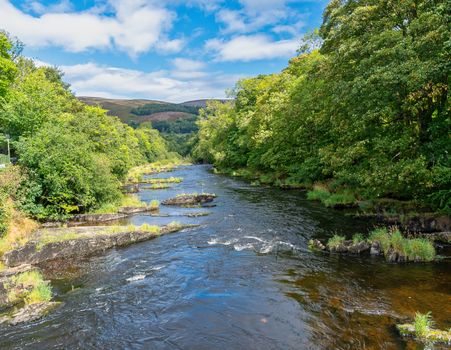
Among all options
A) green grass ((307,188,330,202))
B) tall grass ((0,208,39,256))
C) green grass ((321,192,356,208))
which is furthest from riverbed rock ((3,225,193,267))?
green grass ((307,188,330,202))

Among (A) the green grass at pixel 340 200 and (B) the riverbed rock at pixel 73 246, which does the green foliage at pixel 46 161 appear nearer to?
(B) the riverbed rock at pixel 73 246

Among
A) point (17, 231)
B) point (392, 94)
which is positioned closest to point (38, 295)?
point (17, 231)

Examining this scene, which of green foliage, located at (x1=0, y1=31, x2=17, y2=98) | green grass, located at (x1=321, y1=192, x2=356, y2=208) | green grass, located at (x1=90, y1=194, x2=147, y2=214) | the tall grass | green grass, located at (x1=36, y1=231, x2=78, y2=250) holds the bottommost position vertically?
green grass, located at (x1=321, y1=192, x2=356, y2=208)

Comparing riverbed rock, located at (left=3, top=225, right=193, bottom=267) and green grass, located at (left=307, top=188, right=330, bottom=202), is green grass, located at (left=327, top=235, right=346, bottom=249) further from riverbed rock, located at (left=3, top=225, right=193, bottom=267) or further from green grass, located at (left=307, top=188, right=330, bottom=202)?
green grass, located at (left=307, top=188, right=330, bottom=202)

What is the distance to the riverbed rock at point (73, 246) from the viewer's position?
17.5 metres

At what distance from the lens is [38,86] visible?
33.2 meters

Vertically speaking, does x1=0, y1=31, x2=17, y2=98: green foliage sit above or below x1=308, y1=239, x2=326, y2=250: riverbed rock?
above

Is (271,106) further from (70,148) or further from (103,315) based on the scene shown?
(103,315)

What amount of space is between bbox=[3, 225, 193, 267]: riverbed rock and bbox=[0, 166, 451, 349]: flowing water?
3.53 ft

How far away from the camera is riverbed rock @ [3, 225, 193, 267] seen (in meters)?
17.5

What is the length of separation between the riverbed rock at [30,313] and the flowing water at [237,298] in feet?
1.20

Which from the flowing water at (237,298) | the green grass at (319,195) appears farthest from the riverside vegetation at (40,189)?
the green grass at (319,195)

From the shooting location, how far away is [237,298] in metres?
12.8

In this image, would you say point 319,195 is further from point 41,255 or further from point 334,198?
point 41,255
